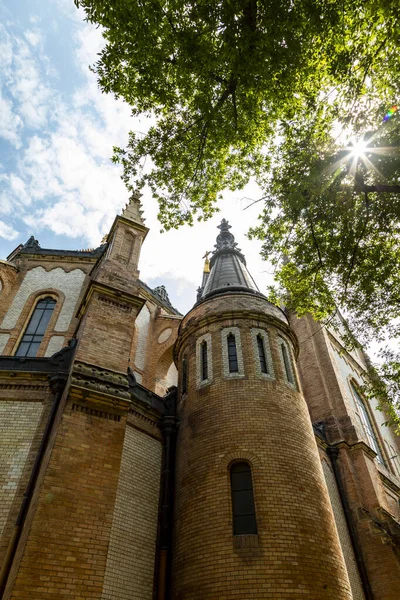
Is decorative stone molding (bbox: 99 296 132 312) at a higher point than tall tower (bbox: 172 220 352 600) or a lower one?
higher

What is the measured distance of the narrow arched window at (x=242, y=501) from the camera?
8.33 meters

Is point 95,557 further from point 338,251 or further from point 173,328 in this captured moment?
point 173,328

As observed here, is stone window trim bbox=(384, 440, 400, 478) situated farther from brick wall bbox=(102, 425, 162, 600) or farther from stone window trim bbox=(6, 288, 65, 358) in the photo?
stone window trim bbox=(6, 288, 65, 358)

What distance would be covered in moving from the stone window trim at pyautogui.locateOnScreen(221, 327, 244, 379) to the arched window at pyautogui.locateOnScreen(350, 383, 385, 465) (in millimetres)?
9705

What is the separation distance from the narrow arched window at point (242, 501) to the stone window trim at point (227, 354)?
2355 millimetres

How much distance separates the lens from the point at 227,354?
1141 centimetres

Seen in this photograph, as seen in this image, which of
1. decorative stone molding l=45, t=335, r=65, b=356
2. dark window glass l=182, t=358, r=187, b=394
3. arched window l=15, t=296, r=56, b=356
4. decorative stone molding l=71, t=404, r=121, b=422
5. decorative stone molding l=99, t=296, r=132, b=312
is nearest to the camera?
decorative stone molding l=71, t=404, r=121, b=422

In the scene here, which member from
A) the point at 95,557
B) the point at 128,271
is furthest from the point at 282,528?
the point at 128,271

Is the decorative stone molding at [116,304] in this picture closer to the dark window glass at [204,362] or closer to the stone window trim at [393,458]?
the dark window glass at [204,362]

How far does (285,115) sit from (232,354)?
634 cm

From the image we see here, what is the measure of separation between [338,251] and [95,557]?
28.3ft

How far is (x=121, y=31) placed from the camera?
8047 mm

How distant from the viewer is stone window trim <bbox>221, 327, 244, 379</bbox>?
10.9m

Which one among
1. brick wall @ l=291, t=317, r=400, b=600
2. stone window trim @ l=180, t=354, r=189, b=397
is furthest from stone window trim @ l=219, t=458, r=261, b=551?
brick wall @ l=291, t=317, r=400, b=600
